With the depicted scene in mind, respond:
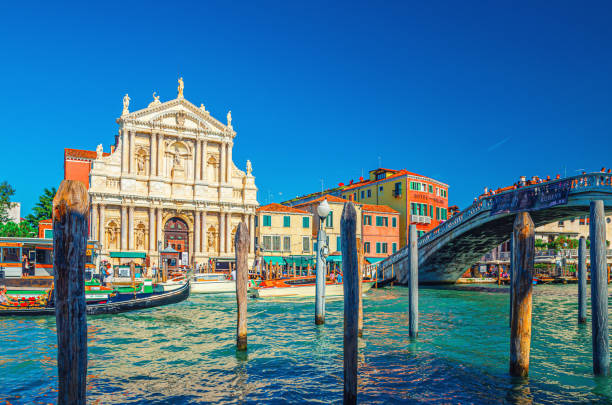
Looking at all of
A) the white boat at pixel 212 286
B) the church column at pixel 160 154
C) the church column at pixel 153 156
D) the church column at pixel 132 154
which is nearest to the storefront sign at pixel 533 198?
the white boat at pixel 212 286

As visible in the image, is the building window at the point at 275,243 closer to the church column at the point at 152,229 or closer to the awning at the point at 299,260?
the awning at the point at 299,260

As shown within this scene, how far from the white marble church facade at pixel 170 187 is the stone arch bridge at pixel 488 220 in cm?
1267

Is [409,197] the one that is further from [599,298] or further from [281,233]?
[599,298]

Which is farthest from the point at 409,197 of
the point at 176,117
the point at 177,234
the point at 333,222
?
the point at 176,117

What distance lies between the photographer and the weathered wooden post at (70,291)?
488cm

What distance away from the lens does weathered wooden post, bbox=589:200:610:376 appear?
782 centimetres

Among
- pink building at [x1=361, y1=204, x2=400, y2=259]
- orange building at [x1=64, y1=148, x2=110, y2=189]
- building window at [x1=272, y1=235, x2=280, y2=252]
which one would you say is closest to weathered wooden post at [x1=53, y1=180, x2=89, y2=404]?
building window at [x1=272, y1=235, x2=280, y2=252]

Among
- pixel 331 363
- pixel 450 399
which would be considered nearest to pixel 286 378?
pixel 331 363

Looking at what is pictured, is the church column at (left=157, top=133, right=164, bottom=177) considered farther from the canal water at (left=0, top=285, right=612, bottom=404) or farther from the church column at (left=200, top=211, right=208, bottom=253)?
the canal water at (left=0, top=285, right=612, bottom=404)

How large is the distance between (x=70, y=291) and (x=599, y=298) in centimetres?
779

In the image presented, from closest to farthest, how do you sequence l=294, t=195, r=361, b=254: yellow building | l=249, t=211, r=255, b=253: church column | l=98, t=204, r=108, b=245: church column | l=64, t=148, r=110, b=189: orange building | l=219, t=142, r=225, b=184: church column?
1. l=98, t=204, r=108, b=245: church column
2. l=249, t=211, r=255, b=253: church column
3. l=294, t=195, r=361, b=254: yellow building
4. l=219, t=142, r=225, b=184: church column
5. l=64, t=148, r=110, b=189: orange building

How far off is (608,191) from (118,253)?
27012 mm

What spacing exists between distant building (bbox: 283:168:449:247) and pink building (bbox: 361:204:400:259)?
1052mm

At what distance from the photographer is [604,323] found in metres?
7.79
